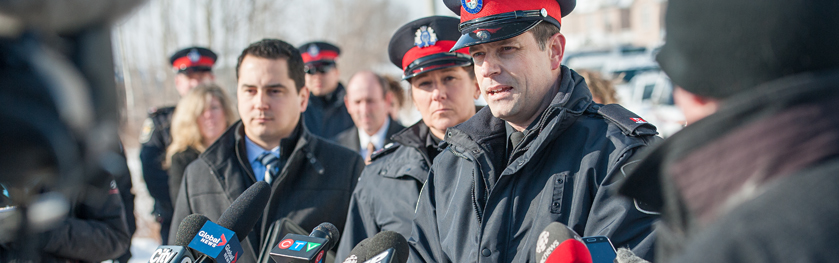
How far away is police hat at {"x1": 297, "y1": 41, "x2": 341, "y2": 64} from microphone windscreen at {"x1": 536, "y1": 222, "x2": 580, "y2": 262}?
5083 mm

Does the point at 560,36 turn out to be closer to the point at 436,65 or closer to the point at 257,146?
the point at 436,65

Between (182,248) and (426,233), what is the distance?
967 mm

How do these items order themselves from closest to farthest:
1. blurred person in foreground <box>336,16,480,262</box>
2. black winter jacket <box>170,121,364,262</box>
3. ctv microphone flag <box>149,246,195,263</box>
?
ctv microphone flag <box>149,246,195,263</box>
blurred person in foreground <box>336,16,480,262</box>
black winter jacket <box>170,121,364,262</box>

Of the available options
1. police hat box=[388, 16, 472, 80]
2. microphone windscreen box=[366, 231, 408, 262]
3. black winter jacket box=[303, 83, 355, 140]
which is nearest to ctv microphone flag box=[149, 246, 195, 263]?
microphone windscreen box=[366, 231, 408, 262]

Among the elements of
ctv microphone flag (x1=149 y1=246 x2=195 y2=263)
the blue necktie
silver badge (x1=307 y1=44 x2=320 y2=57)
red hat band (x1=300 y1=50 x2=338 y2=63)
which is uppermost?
silver badge (x1=307 y1=44 x2=320 y2=57)

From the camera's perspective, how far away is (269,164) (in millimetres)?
3295

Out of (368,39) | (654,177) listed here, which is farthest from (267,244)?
(368,39)

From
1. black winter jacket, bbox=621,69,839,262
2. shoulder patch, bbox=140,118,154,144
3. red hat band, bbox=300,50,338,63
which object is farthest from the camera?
red hat band, bbox=300,50,338,63

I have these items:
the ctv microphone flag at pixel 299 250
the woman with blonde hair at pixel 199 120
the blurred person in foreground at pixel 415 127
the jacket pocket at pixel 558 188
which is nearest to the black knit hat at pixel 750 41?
the jacket pocket at pixel 558 188

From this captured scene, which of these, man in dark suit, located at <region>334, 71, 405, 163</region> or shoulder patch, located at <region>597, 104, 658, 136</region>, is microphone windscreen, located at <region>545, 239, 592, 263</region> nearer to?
shoulder patch, located at <region>597, 104, 658, 136</region>

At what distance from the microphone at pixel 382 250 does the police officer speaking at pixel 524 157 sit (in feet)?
1.23

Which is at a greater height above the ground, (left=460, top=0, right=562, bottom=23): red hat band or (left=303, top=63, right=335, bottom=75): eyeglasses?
(left=460, top=0, right=562, bottom=23): red hat band

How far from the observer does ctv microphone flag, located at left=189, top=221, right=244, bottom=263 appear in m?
1.80

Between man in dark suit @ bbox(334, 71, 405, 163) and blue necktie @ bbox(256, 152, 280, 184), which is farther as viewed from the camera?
man in dark suit @ bbox(334, 71, 405, 163)
